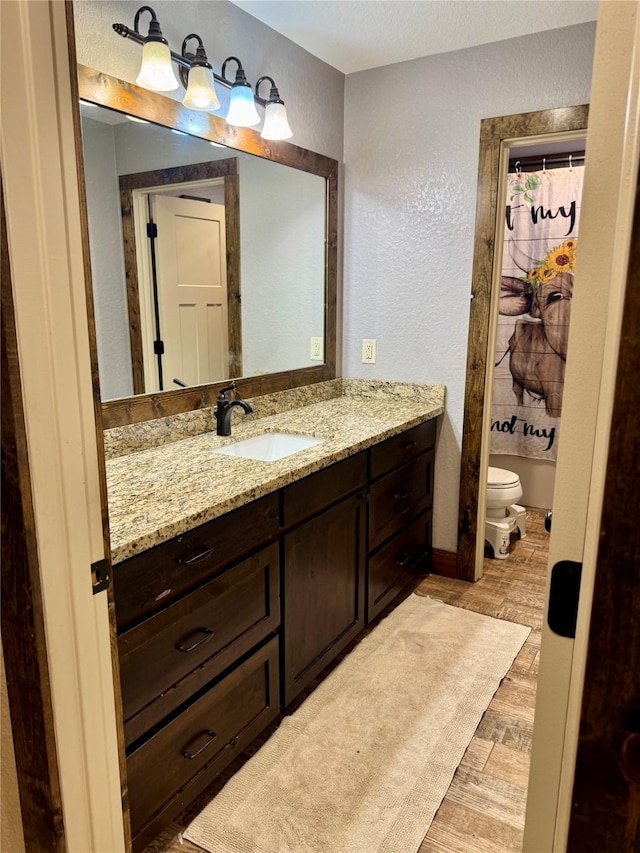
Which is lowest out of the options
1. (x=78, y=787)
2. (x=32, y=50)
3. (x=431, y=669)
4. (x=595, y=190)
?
(x=431, y=669)

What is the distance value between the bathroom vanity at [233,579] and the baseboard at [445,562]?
531mm

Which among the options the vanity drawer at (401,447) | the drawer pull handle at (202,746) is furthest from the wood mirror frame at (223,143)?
the drawer pull handle at (202,746)

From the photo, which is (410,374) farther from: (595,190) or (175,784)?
(595,190)

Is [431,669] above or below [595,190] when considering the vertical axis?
below

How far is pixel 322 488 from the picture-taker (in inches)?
80.0

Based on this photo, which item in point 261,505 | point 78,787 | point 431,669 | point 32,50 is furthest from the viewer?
point 431,669

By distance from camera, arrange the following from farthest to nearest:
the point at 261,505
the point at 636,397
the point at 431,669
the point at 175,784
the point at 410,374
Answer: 1. the point at 410,374
2. the point at 431,669
3. the point at 261,505
4. the point at 175,784
5. the point at 636,397

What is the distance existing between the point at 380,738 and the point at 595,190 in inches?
73.6

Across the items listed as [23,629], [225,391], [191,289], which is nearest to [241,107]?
[191,289]

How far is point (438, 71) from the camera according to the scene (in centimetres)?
266

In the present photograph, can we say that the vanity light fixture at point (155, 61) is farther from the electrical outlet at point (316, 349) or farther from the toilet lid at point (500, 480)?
the toilet lid at point (500, 480)

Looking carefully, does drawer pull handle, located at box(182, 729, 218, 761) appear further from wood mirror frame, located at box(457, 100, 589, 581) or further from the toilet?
the toilet

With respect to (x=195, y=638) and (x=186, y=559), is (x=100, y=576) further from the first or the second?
(x=195, y=638)

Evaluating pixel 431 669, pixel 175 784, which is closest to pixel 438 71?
pixel 431 669
